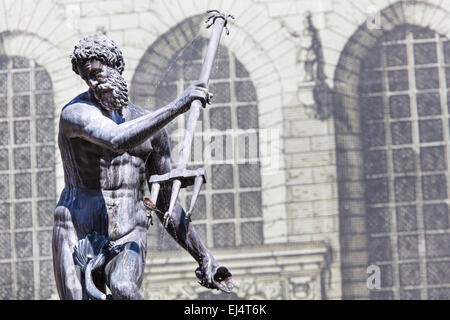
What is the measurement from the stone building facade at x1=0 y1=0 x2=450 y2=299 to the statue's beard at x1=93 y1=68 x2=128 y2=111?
39.6ft

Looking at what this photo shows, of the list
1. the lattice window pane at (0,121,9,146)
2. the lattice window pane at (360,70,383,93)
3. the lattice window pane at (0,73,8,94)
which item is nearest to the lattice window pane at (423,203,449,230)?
the lattice window pane at (360,70,383,93)

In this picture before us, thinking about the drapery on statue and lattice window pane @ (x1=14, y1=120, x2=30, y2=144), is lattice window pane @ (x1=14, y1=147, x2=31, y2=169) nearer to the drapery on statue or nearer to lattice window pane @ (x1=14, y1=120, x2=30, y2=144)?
lattice window pane @ (x1=14, y1=120, x2=30, y2=144)

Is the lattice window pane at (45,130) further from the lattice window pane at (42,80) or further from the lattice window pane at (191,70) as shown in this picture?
the lattice window pane at (191,70)

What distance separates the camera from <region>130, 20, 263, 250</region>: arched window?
18.8m

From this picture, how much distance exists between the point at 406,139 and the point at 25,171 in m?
4.45

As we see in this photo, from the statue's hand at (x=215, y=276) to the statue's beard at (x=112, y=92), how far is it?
0.74 meters

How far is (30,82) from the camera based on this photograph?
1931 centimetres

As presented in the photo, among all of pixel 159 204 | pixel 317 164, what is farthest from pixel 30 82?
pixel 159 204
